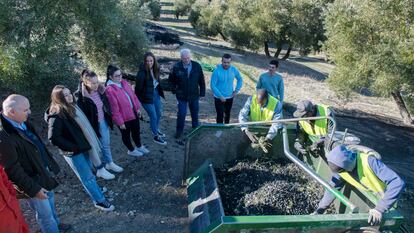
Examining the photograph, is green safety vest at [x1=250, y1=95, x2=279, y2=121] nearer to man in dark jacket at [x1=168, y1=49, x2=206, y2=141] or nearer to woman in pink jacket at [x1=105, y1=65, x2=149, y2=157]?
man in dark jacket at [x1=168, y1=49, x2=206, y2=141]

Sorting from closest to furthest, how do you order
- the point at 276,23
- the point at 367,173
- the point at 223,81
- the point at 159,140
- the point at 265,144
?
the point at 367,173 → the point at 265,144 → the point at 223,81 → the point at 159,140 → the point at 276,23

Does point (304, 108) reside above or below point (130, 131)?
above

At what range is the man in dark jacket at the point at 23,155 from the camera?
330 centimetres

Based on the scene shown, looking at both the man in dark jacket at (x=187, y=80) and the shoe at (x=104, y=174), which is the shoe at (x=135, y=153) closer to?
the shoe at (x=104, y=174)

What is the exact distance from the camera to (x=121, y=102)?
5488mm

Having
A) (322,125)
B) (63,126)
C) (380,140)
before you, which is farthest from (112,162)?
(380,140)

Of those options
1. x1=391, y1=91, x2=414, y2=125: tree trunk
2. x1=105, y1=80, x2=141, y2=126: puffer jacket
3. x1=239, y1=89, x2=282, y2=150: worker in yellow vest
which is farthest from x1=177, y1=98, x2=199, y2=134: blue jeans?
x1=391, y1=91, x2=414, y2=125: tree trunk

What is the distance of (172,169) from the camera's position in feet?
20.2

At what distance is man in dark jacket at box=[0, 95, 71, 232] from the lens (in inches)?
130

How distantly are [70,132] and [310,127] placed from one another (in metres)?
3.16

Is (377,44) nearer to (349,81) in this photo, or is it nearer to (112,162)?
(349,81)

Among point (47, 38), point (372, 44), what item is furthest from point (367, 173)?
point (372, 44)

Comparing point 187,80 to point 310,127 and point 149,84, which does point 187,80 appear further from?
point 310,127

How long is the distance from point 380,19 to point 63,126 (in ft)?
34.6
